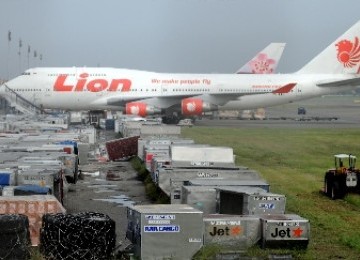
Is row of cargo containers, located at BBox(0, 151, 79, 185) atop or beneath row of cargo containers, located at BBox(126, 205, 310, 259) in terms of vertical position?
atop

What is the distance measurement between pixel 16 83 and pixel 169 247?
6080 centimetres

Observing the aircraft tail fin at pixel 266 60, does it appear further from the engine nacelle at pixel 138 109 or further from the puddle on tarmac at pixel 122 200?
the puddle on tarmac at pixel 122 200

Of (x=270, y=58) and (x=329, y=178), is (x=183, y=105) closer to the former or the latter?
(x=270, y=58)

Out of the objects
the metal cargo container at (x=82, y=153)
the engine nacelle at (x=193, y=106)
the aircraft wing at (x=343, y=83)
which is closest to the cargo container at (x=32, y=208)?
the metal cargo container at (x=82, y=153)

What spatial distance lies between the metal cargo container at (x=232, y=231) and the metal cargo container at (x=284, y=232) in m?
0.20

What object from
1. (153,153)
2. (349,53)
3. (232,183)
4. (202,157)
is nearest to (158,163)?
(202,157)

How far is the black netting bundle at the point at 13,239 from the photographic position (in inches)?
576

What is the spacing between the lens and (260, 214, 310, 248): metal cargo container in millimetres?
16016

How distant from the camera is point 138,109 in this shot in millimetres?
71062

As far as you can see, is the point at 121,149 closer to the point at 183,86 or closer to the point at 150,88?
the point at 150,88

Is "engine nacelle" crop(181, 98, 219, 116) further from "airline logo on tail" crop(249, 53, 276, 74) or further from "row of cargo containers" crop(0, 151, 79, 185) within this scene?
"row of cargo containers" crop(0, 151, 79, 185)

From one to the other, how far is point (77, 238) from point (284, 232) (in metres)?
4.41

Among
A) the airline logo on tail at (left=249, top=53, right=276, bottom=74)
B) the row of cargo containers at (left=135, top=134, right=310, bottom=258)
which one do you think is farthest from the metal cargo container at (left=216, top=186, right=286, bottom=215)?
the airline logo on tail at (left=249, top=53, right=276, bottom=74)

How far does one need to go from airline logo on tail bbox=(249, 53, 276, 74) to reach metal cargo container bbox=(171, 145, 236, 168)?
72791mm
